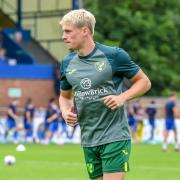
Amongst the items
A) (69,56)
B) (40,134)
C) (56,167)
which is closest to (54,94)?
(40,134)

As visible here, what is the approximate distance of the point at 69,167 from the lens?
65.4ft

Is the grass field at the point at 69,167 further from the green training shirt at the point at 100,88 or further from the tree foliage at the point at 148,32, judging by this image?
the tree foliage at the point at 148,32

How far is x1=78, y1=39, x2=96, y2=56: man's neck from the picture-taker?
7.85m

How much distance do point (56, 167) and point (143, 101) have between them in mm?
26730

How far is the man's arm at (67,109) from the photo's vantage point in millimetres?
7957

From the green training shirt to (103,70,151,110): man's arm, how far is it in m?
0.08

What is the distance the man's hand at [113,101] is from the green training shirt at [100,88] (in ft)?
0.66

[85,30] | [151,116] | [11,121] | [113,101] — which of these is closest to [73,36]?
[85,30]

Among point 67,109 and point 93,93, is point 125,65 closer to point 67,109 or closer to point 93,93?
point 93,93

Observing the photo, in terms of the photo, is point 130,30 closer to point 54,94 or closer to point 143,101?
point 143,101

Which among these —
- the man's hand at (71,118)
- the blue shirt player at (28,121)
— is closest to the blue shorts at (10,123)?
the blue shirt player at (28,121)

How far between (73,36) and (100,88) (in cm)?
58

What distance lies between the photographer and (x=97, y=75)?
7816 mm

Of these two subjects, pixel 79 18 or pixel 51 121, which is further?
pixel 51 121
